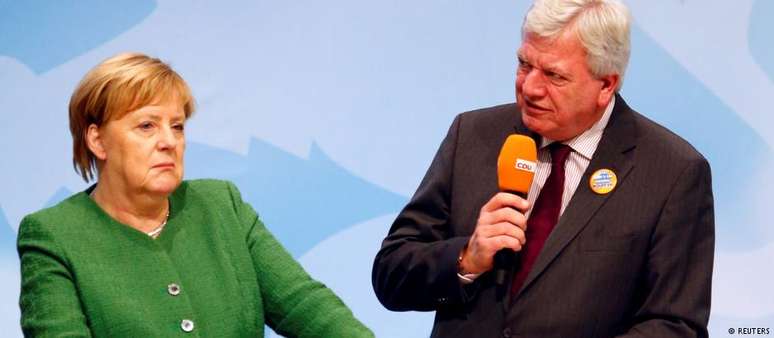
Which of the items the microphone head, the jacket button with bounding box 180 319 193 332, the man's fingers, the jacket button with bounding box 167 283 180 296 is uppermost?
the microphone head

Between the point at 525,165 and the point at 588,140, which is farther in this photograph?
the point at 588,140

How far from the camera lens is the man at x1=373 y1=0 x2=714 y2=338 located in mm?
3512

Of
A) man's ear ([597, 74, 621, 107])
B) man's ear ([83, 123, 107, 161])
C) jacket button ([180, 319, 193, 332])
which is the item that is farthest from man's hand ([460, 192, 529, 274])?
man's ear ([83, 123, 107, 161])

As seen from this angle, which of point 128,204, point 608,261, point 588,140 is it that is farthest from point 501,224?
point 128,204

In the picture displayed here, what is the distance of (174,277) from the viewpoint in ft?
10.6

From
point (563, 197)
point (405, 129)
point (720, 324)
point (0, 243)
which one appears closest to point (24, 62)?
point (0, 243)

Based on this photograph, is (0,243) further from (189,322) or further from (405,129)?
(189,322)

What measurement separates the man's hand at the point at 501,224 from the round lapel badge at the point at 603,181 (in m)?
0.29

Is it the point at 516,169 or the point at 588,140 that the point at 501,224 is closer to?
the point at 516,169

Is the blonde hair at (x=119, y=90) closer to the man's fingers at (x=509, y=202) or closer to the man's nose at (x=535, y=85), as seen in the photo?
the man's fingers at (x=509, y=202)

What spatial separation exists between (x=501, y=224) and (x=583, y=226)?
13.6 inches

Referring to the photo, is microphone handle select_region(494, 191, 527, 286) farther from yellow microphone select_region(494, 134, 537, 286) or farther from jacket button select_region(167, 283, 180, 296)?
jacket button select_region(167, 283, 180, 296)

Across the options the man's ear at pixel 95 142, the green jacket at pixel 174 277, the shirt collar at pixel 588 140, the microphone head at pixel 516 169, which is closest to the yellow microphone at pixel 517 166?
the microphone head at pixel 516 169

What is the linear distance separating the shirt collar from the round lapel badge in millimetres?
60
